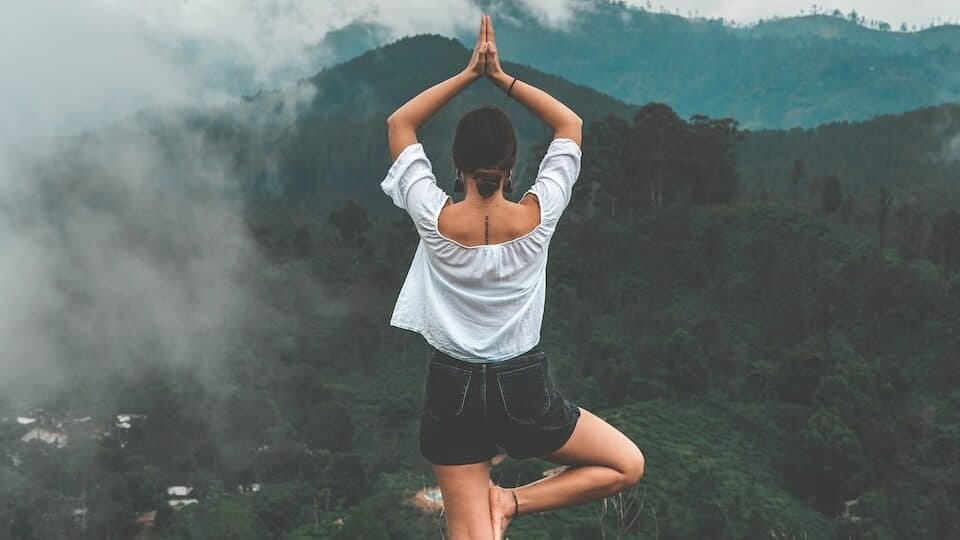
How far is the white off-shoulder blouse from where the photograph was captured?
2.57 m

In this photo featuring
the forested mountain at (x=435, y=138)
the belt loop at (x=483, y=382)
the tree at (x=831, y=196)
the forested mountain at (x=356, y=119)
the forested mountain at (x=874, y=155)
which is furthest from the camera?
the forested mountain at (x=356, y=119)

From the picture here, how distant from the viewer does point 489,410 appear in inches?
105

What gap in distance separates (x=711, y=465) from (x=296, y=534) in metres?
13.3

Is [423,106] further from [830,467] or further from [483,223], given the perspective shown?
[830,467]

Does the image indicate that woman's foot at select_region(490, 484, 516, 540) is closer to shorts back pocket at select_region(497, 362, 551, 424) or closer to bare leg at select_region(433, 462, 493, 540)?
bare leg at select_region(433, 462, 493, 540)

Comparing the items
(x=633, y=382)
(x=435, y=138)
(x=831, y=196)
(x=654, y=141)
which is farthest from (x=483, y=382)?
(x=435, y=138)

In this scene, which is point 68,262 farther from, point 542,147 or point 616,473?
point 616,473

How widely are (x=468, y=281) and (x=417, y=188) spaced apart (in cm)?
32

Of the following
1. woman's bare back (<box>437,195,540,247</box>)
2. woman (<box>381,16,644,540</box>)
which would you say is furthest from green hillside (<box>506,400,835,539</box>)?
woman's bare back (<box>437,195,540,247</box>)

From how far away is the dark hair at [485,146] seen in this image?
253 centimetres

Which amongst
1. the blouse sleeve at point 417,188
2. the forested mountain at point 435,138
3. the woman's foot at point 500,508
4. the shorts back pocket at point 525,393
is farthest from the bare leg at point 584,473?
the forested mountain at point 435,138

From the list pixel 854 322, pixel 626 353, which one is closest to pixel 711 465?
pixel 626 353

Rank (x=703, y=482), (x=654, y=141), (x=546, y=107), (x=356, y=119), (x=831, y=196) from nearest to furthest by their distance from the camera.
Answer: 1. (x=546, y=107)
2. (x=703, y=482)
3. (x=654, y=141)
4. (x=831, y=196)
5. (x=356, y=119)

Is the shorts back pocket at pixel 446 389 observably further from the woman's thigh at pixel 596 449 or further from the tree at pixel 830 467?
the tree at pixel 830 467
